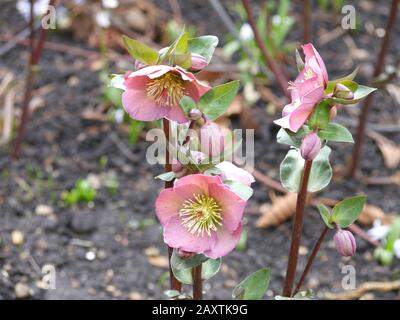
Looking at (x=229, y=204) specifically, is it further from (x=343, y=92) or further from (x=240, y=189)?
(x=343, y=92)

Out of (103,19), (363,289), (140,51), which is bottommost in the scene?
(363,289)

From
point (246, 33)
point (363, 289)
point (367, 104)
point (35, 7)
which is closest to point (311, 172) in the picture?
point (363, 289)

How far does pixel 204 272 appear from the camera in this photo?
1.41m

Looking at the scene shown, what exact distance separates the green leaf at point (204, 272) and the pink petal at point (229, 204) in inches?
5.8

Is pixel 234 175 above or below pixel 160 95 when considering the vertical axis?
below

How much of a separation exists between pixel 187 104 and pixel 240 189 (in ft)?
0.58

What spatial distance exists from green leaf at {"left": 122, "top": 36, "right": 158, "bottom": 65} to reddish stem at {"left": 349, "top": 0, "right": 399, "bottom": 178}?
992 mm

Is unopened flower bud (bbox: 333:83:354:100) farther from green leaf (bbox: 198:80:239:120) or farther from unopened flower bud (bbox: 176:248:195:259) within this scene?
unopened flower bud (bbox: 176:248:195:259)

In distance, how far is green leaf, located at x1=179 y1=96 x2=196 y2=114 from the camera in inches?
50.8

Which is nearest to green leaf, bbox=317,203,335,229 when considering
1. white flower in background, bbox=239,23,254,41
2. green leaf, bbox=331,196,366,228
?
green leaf, bbox=331,196,366,228

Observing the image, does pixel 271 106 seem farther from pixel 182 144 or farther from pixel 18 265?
pixel 182 144

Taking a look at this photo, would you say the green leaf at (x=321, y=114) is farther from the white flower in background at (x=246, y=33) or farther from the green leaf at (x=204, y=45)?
the white flower in background at (x=246, y=33)

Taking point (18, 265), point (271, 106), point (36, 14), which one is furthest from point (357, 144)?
point (36, 14)
